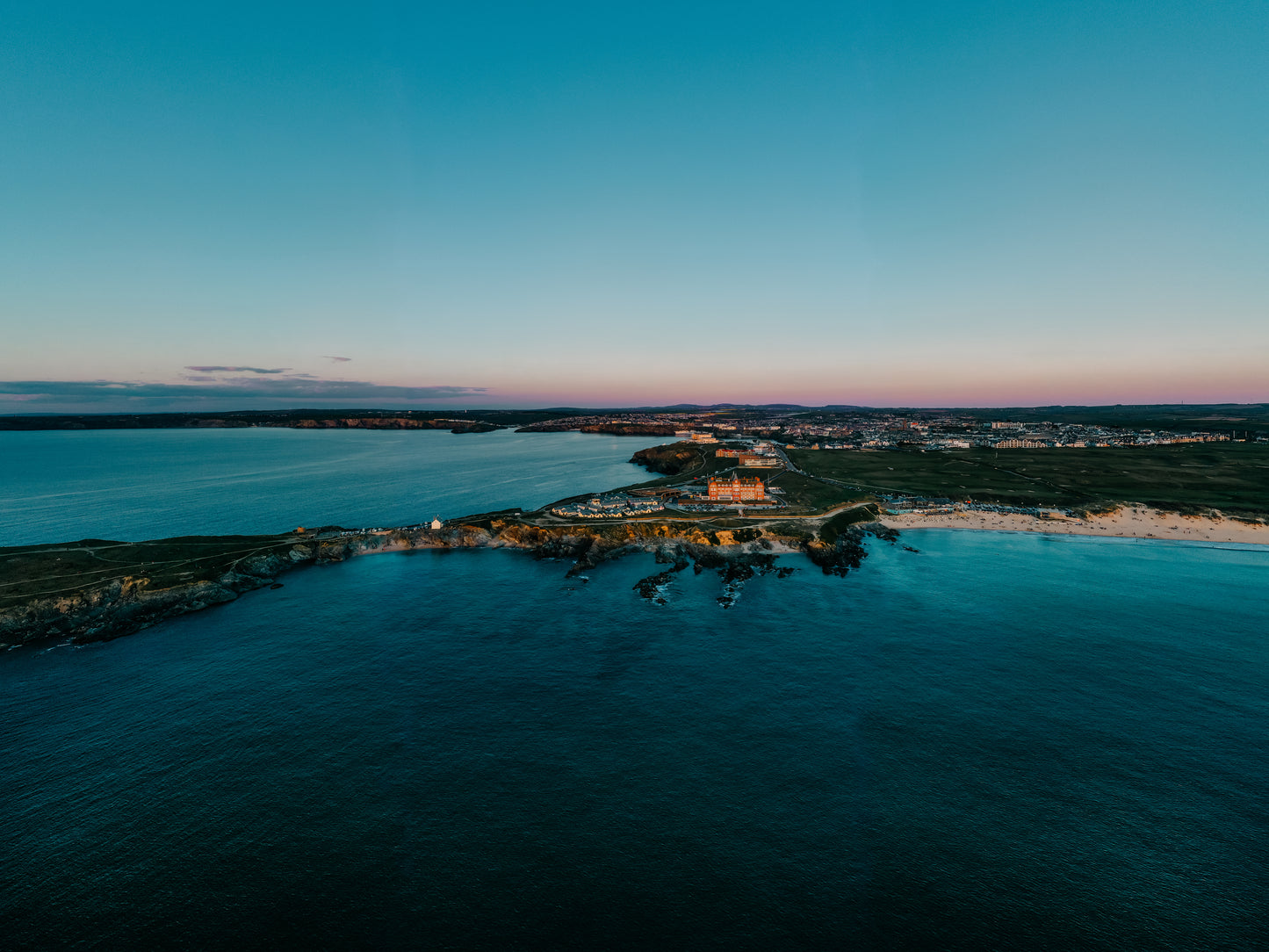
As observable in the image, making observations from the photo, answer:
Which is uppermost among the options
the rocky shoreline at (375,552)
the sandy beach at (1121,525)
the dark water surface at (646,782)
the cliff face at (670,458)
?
the cliff face at (670,458)

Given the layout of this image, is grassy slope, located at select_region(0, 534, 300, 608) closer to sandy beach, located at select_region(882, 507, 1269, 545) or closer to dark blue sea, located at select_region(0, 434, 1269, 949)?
dark blue sea, located at select_region(0, 434, 1269, 949)

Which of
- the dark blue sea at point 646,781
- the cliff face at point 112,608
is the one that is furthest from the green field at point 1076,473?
the cliff face at point 112,608

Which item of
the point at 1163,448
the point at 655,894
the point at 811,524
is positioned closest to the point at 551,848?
the point at 655,894

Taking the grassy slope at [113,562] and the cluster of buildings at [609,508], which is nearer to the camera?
the grassy slope at [113,562]

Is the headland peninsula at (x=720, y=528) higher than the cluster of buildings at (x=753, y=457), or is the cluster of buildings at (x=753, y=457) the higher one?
the cluster of buildings at (x=753, y=457)

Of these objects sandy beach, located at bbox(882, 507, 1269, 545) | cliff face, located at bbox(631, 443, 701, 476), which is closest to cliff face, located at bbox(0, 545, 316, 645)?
sandy beach, located at bbox(882, 507, 1269, 545)

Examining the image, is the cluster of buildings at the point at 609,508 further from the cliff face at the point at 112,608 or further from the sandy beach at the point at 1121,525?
the cliff face at the point at 112,608

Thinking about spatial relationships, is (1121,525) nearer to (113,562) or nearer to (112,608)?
(112,608)
